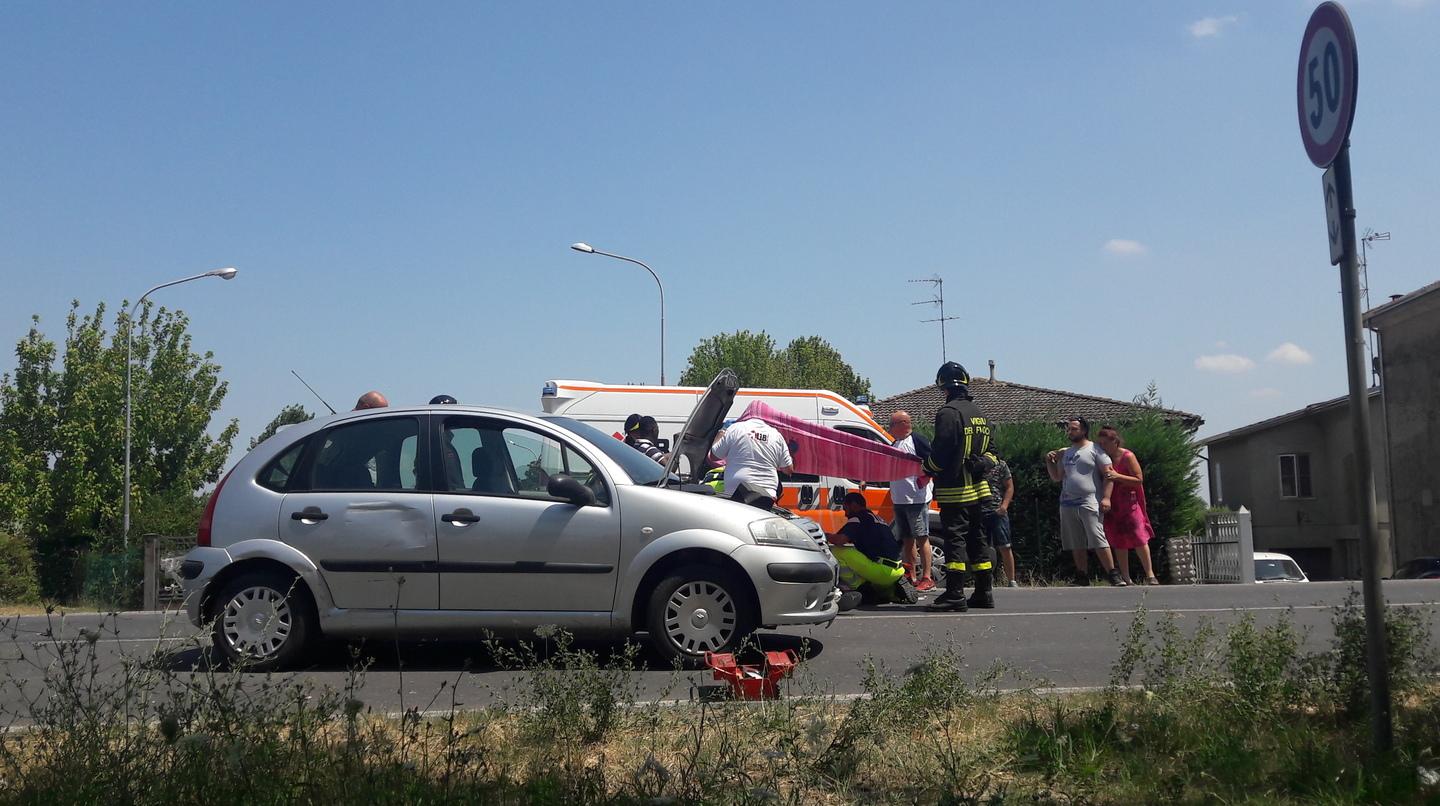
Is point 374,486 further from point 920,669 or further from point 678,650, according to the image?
point 920,669

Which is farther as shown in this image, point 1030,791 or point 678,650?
point 678,650

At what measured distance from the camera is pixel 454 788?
13.4ft

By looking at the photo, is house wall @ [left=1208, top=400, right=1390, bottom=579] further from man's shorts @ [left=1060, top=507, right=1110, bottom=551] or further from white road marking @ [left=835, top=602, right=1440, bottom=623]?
white road marking @ [left=835, top=602, right=1440, bottom=623]

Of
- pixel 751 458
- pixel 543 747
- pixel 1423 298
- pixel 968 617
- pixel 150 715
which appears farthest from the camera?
pixel 1423 298

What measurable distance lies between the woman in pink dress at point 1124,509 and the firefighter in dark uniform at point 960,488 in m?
4.69

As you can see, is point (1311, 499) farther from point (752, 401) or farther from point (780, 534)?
point (780, 534)

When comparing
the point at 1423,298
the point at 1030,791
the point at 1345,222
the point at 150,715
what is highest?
the point at 1423,298

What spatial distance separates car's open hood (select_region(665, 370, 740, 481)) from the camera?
10.4 metres

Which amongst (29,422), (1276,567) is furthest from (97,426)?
(1276,567)

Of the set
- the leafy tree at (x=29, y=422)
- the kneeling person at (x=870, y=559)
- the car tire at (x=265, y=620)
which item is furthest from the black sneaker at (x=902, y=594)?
the leafy tree at (x=29, y=422)

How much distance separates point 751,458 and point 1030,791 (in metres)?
7.52

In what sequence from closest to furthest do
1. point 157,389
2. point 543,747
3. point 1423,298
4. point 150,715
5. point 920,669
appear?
point 150,715 < point 543,747 < point 920,669 < point 1423,298 < point 157,389

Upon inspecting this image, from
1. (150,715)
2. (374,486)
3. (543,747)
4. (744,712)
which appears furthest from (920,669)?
(374,486)

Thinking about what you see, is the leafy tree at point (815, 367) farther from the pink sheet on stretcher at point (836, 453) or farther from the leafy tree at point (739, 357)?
the pink sheet on stretcher at point (836, 453)
